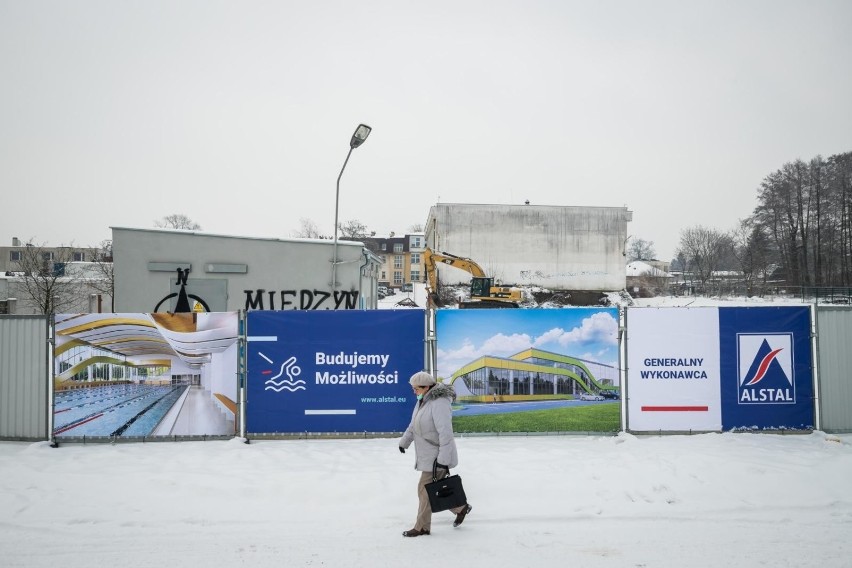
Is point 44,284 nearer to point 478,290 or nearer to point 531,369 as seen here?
point 478,290

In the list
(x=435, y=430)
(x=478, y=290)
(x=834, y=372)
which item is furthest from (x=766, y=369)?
(x=478, y=290)

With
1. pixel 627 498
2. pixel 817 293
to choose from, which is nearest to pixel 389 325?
pixel 627 498

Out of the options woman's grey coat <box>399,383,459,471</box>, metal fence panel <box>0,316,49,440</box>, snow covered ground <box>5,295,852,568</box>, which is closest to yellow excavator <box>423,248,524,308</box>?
snow covered ground <box>5,295,852,568</box>

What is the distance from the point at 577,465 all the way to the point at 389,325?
3686 mm

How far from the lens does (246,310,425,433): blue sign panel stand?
9.10 m

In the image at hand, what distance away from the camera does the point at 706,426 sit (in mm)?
9055

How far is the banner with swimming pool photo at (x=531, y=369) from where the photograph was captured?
357 inches

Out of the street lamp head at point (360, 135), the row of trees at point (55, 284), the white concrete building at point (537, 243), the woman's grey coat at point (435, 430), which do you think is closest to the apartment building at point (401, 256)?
the white concrete building at point (537, 243)

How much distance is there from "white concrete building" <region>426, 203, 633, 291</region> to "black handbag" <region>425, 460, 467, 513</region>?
176 ft

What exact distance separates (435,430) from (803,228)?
67.6m

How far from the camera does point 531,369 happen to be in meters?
9.08

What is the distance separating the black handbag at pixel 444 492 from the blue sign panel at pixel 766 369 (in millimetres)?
5946

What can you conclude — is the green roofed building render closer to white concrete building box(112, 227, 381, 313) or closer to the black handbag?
the black handbag

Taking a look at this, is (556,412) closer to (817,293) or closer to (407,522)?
(407,522)
